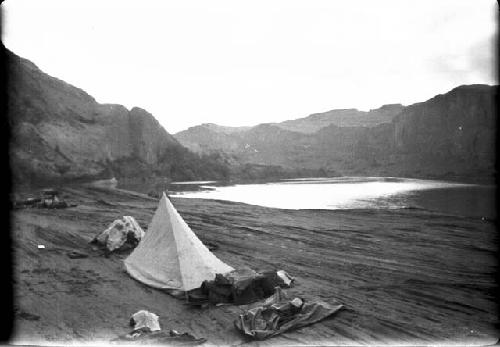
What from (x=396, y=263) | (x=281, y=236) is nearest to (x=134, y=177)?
(x=281, y=236)

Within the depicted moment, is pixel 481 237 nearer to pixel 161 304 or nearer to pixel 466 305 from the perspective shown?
pixel 466 305

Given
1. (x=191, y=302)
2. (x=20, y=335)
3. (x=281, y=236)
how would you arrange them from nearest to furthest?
(x=20, y=335)
(x=191, y=302)
(x=281, y=236)

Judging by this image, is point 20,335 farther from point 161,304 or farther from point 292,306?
point 292,306

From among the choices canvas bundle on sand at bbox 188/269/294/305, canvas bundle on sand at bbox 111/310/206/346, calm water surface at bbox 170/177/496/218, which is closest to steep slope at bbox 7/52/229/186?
calm water surface at bbox 170/177/496/218

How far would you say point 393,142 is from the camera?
13100 cm

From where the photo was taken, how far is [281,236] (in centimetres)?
1552

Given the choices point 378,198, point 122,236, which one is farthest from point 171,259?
point 378,198

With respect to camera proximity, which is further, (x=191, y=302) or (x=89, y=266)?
(x=89, y=266)

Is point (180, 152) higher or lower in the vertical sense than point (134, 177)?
higher

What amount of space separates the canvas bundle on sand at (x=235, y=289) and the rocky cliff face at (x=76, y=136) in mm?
46562

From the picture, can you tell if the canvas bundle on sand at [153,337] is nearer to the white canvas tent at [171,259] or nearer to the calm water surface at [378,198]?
the white canvas tent at [171,259]

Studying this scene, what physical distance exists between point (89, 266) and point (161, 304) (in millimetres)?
3627

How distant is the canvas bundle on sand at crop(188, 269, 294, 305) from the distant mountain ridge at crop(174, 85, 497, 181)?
7686mm

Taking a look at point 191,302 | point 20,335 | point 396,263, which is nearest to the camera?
point 20,335
